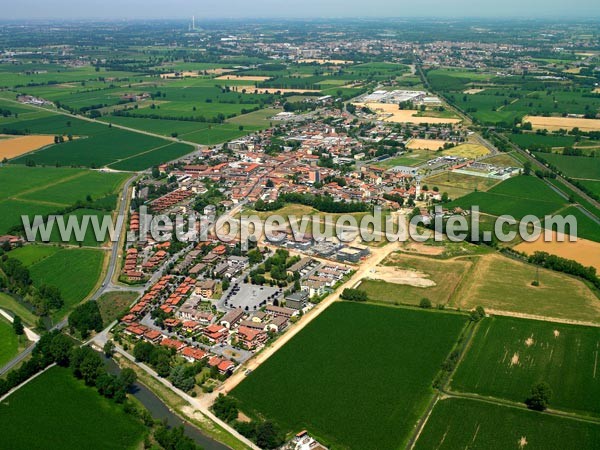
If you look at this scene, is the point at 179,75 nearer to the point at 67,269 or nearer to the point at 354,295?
the point at 67,269

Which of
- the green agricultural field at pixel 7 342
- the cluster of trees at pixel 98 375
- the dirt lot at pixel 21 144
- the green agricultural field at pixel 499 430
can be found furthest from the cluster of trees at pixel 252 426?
the dirt lot at pixel 21 144

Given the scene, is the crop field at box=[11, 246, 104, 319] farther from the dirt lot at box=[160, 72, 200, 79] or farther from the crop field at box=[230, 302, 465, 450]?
the dirt lot at box=[160, 72, 200, 79]

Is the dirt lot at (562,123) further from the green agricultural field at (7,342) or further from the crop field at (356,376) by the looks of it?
the green agricultural field at (7,342)

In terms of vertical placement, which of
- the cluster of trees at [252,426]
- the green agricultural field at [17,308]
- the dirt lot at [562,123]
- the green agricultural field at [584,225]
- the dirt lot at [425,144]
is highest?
the dirt lot at [562,123]

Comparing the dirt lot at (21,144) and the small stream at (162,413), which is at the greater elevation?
the dirt lot at (21,144)

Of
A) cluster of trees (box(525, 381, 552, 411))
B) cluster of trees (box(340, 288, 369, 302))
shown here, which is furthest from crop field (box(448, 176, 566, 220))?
cluster of trees (box(525, 381, 552, 411))

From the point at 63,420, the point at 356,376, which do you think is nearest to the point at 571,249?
the point at 356,376
